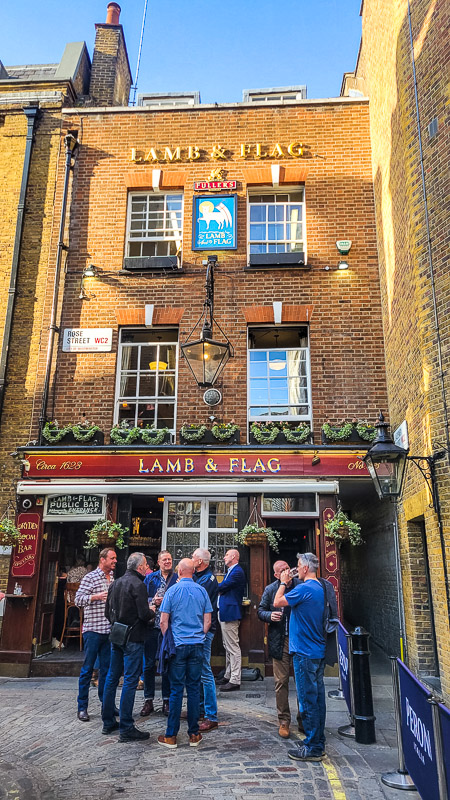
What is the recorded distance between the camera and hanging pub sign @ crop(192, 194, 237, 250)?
1174 cm

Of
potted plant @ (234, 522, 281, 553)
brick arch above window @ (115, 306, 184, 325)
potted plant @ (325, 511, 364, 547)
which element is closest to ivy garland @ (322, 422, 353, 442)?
potted plant @ (325, 511, 364, 547)

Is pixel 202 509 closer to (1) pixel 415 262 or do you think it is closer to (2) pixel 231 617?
(2) pixel 231 617

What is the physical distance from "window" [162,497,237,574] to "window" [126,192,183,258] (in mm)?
5322

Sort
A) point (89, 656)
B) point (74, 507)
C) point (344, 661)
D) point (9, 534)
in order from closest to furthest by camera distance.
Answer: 1. point (344, 661)
2. point (89, 656)
3. point (9, 534)
4. point (74, 507)

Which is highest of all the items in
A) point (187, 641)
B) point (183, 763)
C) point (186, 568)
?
point (186, 568)

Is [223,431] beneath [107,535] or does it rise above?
above

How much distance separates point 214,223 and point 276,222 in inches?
52.6

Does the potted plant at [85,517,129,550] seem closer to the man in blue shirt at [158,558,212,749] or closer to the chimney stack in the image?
the man in blue shirt at [158,558,212,749]

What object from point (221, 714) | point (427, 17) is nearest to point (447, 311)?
point (427, 17)

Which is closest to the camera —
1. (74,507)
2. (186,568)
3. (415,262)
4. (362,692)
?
(362,692)

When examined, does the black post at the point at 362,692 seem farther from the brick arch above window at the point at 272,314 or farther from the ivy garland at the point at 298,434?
the brick arch above window at the point at 272,314

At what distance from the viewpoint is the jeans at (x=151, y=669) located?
696 centimetres

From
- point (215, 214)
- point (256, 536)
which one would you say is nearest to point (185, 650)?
point (256, 536)

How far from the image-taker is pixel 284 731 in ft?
19.7
